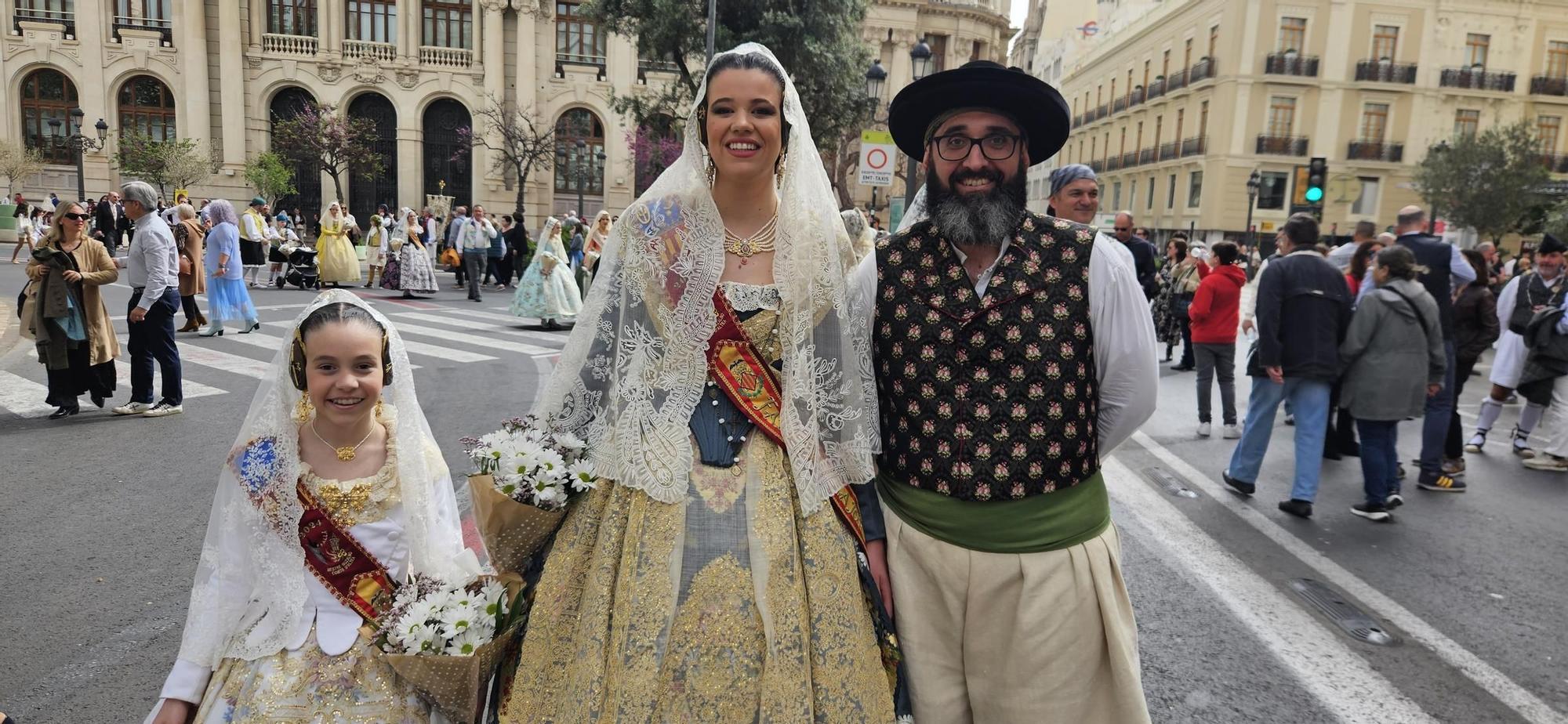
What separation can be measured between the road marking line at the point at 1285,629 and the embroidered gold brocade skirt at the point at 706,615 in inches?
89.6

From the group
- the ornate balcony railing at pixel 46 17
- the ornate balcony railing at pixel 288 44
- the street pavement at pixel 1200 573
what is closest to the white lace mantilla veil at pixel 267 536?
the street pavement at pixel 1200 573

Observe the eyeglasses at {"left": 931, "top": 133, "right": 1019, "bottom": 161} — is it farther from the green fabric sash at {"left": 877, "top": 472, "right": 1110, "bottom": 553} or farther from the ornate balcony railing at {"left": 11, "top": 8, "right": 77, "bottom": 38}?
the ornate balcony railing at {"left": 11, "top": 8, "right": 77, "bottom": 38}

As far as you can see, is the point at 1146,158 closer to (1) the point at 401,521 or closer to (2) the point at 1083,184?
(2) the point at 1083,184

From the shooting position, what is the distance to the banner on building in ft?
44.6

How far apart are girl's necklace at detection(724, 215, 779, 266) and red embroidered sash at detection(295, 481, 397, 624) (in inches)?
47.9

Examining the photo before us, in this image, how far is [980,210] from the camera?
2.22m

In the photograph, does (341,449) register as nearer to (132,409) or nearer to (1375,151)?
(132,409)

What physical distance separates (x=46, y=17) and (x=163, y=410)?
40127mm

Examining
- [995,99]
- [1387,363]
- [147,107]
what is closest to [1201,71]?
[1387,363]

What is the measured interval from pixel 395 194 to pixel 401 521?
39.1m

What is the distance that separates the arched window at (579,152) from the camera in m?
38.5

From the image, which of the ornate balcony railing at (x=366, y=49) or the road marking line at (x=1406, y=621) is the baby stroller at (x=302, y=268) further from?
the ornate balcony railing at (x=366, y=49)

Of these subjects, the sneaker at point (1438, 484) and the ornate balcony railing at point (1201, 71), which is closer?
the sneaker at point (1438, 484)

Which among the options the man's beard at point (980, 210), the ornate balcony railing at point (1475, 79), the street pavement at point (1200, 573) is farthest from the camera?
the ornate balcony railing at point (1475, 79)
